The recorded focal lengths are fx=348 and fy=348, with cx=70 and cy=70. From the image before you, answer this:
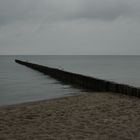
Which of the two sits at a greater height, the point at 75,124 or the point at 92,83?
the point at 75,124

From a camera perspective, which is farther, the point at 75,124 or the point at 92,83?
the point at 92,83

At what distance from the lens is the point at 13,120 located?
10000mm

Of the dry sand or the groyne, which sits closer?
the dry sand

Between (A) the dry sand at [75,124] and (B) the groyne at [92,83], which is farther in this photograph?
(B) the groyne at [92,83]

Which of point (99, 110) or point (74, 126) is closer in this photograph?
point (74, 126)

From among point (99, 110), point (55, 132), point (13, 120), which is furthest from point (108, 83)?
point (55, 132)

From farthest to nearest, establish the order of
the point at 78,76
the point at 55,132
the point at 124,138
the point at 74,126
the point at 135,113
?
1. the point at 78,76
2. the point at 135,113
3. the point at 74,126
4. the point at 55,132
5. the point at 124,138

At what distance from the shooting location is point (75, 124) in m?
9.22

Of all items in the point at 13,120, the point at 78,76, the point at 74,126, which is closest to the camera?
the point at 74,126

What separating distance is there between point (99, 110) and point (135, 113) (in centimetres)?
136

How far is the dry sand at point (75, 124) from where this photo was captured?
26.2 ft

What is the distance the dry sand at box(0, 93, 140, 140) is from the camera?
800 cm

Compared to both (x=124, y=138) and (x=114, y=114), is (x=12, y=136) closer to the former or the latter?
(x=124, y=138)

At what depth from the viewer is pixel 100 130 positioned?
848 cm
